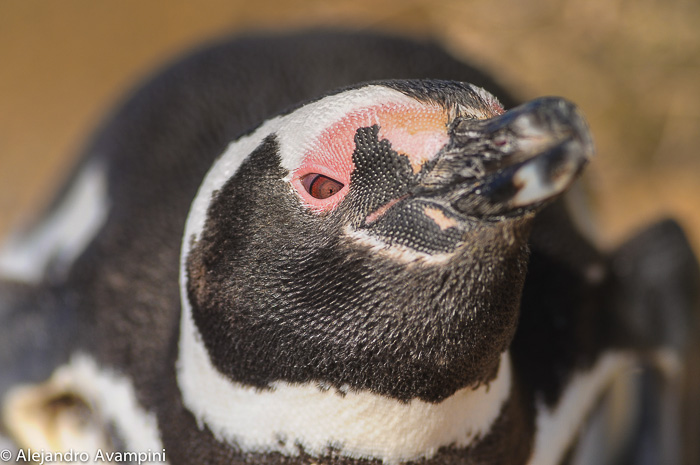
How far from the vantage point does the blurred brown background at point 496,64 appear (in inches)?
149

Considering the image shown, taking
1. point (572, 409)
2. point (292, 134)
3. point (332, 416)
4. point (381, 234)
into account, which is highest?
point (292, 134)

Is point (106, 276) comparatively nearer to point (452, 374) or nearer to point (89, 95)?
point (452, 374)

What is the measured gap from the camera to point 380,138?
1188 mm

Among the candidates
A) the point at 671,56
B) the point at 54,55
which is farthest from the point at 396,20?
the point at 54,55

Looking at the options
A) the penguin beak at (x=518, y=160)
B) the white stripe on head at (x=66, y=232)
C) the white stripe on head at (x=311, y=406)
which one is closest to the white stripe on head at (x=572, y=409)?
the white stripe on head at (x=311, y=406)

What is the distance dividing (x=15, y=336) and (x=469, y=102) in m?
1.36

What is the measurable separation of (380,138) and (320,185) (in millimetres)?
123

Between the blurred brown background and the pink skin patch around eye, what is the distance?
2.47m

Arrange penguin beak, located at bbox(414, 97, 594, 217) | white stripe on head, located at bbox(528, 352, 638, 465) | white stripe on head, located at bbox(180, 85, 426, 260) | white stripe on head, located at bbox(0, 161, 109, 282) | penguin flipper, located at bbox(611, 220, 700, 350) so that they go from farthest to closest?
1. white stripe on head, located at bbox(0, 161, 109, 282)
2. penguin flipper, located at bbox(611, 220, 700, 350)
3. white stripe on head, located at bbox(528, 352, 638, 465)
4. white stripe on head, located at bbox(180, 85, 426, 260)
5. penguin beak, located at bbox(414, 97, 594, 217)

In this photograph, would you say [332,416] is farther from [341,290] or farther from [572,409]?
[572,409]

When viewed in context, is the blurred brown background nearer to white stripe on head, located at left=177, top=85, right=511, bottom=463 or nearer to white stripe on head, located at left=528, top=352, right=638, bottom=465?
white stripe on head, located at left=528, top=352, right=638, bottom=465

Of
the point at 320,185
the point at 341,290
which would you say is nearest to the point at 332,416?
the point at 341,290

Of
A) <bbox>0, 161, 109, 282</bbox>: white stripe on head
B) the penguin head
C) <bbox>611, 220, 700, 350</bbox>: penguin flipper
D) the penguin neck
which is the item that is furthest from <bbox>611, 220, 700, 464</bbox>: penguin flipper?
<bbox>0, 161, 109, 282</bbox>: white stripe on head

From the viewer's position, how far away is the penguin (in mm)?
1166
